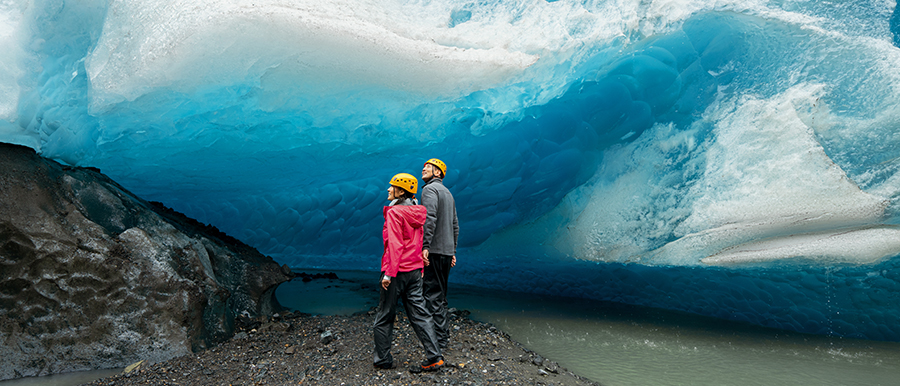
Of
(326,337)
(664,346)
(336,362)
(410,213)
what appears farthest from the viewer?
(664,346)

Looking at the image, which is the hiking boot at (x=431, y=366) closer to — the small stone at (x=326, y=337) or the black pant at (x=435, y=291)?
the black pant at (x=435, y=291)

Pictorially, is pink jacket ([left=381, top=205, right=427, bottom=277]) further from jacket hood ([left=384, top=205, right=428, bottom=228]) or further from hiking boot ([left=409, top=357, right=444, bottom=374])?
hiking boot ([left=409, top=357, right=444, bottom=374])

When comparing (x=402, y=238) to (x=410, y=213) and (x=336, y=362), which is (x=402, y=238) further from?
(x=336, y=362)

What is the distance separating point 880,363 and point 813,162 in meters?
1.68

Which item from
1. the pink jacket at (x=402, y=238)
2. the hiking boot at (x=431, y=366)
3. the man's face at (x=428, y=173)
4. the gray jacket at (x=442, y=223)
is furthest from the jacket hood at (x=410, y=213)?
the hiking boot at (x=431, y=366)

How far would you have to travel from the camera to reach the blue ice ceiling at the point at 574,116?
→ 3646 millimetres

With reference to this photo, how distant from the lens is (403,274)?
2.78 metres

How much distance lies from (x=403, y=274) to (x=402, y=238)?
226 millimetres

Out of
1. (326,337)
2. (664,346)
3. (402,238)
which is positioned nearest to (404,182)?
(402,238)

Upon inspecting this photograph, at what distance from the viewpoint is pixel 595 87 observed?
14.8 ft

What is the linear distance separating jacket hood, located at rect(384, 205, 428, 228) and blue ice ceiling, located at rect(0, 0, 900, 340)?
2.00 metres

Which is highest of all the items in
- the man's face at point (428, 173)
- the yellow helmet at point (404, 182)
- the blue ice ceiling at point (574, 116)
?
the blue ice ceiling at point (574, 116)

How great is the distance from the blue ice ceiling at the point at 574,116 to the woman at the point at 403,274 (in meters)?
1.98

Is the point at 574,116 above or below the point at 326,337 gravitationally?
above
